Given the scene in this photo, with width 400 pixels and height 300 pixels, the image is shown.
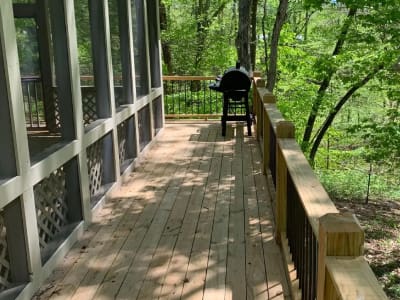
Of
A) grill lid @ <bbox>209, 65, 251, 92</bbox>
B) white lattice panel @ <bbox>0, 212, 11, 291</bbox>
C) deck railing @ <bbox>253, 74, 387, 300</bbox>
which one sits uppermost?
grill lid @ <bbox>209, 65, 251, 92</bbox>

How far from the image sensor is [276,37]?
844 cm

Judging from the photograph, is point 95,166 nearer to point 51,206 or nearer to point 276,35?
point 51,206

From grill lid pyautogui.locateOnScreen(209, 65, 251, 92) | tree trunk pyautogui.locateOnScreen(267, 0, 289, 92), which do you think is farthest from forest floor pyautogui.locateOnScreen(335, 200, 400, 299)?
grill lid pyautogui.locateOnScreen(209, 65, 251, 92)

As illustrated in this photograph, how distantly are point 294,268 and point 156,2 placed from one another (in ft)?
19.1

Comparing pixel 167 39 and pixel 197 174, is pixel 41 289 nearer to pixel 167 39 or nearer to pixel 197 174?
pixel 197 174

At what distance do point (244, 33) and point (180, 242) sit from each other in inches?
224

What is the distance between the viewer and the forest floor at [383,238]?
6.59 metres

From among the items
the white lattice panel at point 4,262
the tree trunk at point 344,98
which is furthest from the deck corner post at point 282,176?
the tree trunk at point 344,98

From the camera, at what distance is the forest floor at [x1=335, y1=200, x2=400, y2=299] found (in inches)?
259

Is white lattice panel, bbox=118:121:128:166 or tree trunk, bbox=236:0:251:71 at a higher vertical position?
tree trunk, bbox=236:0:251:71

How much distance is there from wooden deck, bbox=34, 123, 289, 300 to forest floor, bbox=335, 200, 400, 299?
Answer: 2.53m

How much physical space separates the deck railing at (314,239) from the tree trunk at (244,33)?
14.7ft

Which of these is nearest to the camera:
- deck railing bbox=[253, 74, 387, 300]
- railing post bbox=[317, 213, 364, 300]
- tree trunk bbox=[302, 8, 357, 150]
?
deck railing bbox=[253, 74, 387, 300]

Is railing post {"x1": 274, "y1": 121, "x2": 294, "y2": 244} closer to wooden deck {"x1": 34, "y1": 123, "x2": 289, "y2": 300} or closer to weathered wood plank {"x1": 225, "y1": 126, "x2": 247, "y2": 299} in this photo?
wooden deck {"x1": 34, "y1": 123, "x2": 289, "y2": 300}
